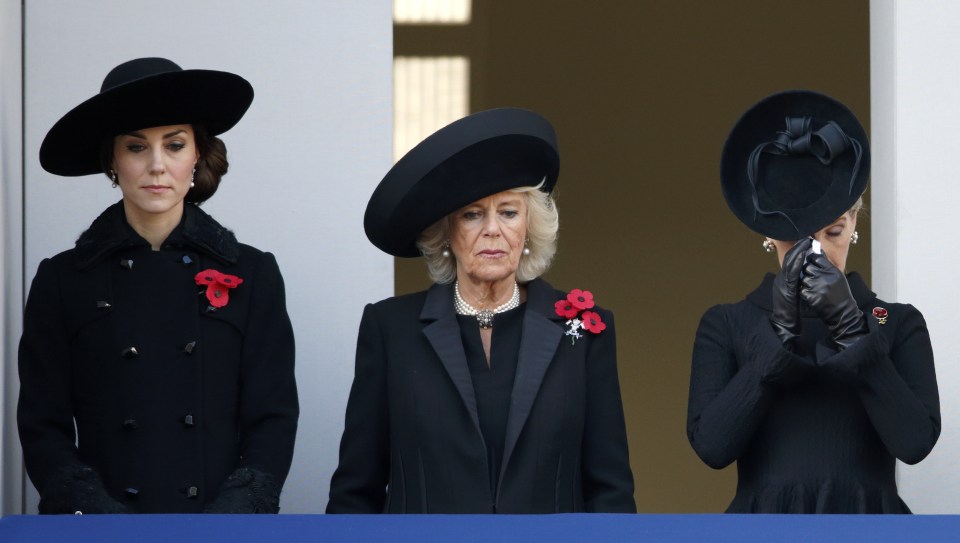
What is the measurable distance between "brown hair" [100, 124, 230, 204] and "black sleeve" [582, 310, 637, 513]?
1.07 m

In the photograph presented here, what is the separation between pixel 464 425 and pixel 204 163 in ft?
3.25

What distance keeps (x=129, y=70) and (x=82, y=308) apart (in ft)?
2.00

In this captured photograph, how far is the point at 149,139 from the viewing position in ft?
14.3

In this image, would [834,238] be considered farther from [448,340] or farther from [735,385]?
[448,340]

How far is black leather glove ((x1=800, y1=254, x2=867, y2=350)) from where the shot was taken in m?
3.85

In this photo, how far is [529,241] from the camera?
4.33 meters

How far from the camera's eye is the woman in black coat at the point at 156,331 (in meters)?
4.29

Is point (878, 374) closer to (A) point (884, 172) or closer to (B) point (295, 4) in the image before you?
(A) point (884, 172)

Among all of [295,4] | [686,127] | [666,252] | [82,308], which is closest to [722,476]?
[666,252]

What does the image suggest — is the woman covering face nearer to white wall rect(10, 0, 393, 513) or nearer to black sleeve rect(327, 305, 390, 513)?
black sleeve rect(327, 305, 390, 513)

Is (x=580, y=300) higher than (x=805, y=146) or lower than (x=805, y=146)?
lower

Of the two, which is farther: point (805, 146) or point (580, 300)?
Answer: point (580, 300)

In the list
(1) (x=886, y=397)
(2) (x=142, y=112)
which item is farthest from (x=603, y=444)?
(2) (x=142, y=112)

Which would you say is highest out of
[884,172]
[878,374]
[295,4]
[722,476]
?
[295,4]
